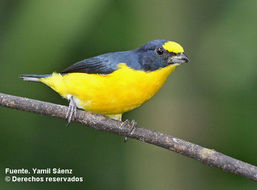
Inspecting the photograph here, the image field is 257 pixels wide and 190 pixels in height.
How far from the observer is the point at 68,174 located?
5.66 m

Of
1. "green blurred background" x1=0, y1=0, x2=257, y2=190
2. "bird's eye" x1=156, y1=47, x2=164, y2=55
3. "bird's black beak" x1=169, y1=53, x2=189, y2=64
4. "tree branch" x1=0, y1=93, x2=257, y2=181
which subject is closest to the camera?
"tree branch" x1=0, y1=93, x2=257, y2=181

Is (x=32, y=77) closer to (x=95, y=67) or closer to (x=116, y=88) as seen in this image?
(x=95, y=67)

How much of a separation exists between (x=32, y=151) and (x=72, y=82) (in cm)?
151

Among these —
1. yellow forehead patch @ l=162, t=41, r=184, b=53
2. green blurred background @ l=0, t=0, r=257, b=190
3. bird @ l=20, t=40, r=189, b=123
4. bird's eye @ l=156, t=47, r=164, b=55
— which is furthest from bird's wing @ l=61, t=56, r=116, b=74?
yellow forehead patch @ l=162, t=41, r=184, b=53

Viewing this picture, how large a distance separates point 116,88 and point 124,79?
0.44 ft

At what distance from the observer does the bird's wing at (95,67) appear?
464 centimetres

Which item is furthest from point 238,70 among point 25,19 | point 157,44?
point 25,19

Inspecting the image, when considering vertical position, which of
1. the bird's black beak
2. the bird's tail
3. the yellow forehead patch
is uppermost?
the bird's tail

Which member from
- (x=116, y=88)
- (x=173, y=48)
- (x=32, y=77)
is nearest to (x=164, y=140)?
(x=116, y=88)

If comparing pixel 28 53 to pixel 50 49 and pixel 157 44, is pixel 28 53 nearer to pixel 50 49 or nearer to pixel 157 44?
pixel 50 49

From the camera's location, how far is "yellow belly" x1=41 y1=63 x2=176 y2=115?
443cm

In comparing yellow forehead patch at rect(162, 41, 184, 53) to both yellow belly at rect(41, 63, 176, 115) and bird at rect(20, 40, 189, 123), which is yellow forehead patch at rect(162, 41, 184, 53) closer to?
bird at rect(20, 40, 189, 123)

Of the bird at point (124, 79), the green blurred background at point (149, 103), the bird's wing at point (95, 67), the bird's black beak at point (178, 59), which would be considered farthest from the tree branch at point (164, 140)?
the green blurred background at point (149, 103)

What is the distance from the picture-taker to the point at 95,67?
476 centimetres
